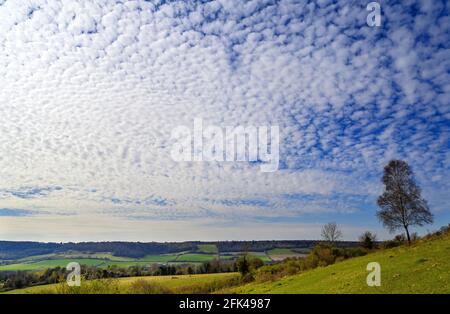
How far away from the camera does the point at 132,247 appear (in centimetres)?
9094

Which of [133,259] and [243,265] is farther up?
[243,265]

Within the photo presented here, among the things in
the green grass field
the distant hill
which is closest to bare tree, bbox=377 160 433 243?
the distant hill

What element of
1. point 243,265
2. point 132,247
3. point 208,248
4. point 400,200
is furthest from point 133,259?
point 400,200

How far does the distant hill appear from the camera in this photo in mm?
72994

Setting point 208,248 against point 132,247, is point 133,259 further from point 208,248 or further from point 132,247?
point 208,248

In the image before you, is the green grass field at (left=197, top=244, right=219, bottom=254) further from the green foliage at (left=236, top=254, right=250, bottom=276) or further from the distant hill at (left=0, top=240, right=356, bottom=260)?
the green foliage at (left=236, top=254, right=250, bottom=276)

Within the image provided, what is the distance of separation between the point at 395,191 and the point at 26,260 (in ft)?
224
